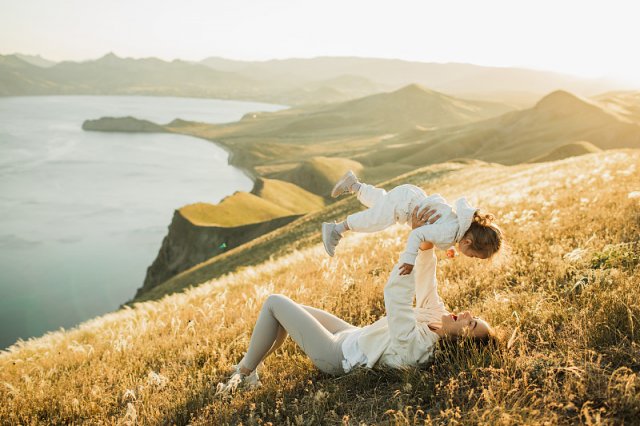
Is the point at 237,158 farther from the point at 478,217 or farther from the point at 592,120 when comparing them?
the point at 478,217

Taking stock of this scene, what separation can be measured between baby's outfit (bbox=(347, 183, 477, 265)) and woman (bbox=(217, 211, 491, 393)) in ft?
0.47

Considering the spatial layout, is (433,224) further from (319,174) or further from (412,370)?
(319,174)

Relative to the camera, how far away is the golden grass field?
3.85 metres

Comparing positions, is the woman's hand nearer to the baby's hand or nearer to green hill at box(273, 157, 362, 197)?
the baby's hand

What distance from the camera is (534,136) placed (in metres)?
112

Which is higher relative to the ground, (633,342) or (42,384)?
(633,342)

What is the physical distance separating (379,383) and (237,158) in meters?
174

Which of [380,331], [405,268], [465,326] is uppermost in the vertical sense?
[405,268]

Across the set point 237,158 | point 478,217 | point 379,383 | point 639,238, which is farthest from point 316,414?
point 237,158

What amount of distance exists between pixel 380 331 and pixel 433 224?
53.1 inches

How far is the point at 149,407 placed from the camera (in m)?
4.88

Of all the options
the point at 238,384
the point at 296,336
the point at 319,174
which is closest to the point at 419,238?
the point at 296,336

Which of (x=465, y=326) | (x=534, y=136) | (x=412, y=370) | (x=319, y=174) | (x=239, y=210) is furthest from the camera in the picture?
(x=534, y=136)

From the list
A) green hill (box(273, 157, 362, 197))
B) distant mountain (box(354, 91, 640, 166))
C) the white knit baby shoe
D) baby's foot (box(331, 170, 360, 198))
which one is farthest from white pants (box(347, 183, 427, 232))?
green hill (box(273, 157, 362, 197))
